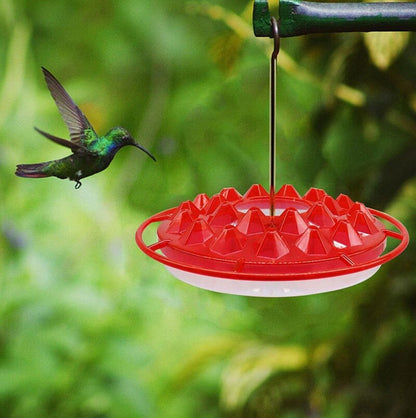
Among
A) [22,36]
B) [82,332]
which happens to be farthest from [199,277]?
[22,36]

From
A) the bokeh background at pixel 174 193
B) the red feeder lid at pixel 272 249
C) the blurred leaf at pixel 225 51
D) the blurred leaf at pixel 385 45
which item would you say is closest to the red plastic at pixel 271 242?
the red feeder lid at pixel 272 249

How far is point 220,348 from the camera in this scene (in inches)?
92.4

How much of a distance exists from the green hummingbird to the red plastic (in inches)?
4.8

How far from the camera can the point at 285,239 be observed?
89 cm

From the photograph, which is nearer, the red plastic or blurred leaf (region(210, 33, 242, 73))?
the red plastic

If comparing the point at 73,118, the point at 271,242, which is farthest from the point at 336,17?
the point at 73,118

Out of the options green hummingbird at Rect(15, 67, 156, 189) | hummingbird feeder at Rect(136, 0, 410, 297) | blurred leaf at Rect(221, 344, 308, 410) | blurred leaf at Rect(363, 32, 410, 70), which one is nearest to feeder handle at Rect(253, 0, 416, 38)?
hummingbird feeder at Rect(136, 0, 410, 297)

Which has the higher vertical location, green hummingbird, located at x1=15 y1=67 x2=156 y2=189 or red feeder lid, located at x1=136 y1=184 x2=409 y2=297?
green hummingbird, located at x1=15 y1=67 x2=156 y2=189

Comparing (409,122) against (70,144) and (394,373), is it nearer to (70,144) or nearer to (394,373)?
(394,373)

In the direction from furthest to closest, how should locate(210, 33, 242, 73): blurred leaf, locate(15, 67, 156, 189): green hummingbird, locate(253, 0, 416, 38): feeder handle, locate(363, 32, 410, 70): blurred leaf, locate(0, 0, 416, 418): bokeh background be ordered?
1. locate(0, 0, 416, 418): bokeh background
2. locate(210, 33, 242, 73): blurred leaf
3. locate(363, 32, 410, 70): blurred leaf
4. locate(15, 67, 156, 189): green hummingbird
5. locate(253, 0, 416, 38): feeder handle

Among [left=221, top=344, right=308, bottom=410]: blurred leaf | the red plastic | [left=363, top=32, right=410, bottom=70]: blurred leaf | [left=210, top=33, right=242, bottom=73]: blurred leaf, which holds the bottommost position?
the red plastic

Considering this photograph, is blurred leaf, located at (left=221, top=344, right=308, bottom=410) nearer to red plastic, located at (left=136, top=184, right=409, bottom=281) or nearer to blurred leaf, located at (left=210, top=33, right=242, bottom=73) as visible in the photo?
blurred leaf, located at (left=210, top=33, right=242, bottom=73)

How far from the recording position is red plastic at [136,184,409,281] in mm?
823

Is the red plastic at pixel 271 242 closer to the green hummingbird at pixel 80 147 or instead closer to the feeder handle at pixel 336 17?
the green hummingbird at pixel 80 147
